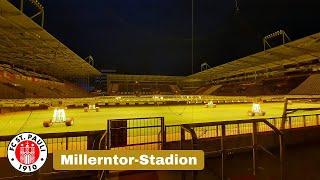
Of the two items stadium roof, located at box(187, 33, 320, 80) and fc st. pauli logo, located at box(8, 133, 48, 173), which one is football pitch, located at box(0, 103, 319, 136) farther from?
stadium roof, located at box(187, 33, 320, 80)

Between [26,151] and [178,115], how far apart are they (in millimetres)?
12727

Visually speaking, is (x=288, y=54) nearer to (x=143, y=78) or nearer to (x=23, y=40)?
(x=23, y=40)

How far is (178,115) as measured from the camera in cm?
1609

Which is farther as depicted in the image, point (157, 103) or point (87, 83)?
point (87, 83)

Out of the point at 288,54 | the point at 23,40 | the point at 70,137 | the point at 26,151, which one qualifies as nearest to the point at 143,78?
the point at 288,54

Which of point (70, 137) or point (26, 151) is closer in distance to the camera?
point (26, 151)

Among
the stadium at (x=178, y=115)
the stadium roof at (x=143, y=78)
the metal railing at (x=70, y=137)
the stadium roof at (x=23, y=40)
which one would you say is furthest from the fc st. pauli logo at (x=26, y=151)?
the stadium roof at (x=143, y=78)

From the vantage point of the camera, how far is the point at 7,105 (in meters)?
19.9

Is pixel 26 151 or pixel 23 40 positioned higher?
pixel 23 40

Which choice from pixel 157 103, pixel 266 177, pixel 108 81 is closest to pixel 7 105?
pixel 157 103

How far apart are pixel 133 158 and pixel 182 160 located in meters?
0.78

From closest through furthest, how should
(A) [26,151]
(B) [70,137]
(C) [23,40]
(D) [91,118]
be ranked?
(A) [26,151] < (B) [70,137] < (D) [91,118] < (C) [23,40]

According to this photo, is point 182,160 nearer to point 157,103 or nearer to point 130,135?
point 130,135

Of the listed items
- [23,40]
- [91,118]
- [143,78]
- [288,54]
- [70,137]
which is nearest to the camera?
[70,137]
